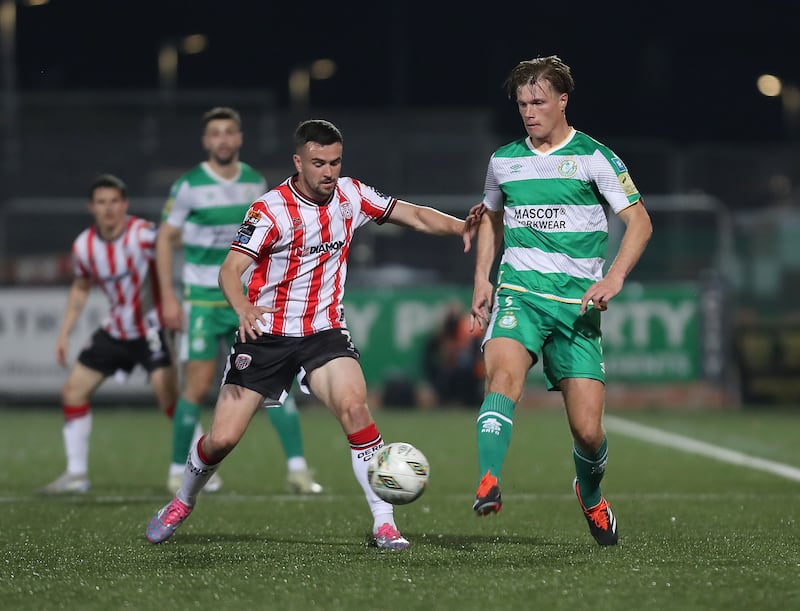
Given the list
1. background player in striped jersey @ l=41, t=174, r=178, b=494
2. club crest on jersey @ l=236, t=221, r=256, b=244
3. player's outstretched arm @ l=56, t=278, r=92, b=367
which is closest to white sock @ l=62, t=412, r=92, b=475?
background player in striped jersey @ l=41, t=174, r=178, b=494

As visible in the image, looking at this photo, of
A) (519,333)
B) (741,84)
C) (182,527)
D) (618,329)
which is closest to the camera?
(519,333)

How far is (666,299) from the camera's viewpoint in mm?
19859

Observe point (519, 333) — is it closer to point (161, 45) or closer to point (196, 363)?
point (196, 363)

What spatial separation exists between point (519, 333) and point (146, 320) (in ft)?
13.8

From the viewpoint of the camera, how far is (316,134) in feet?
22.0

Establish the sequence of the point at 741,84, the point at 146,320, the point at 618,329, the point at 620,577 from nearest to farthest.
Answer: the point at 620,577, the point at 146,320, the point at 618,329, the point at 741,84

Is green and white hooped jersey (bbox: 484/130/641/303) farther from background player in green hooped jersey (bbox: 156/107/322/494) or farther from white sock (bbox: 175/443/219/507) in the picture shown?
background player in green hooped jersey (bbox: 156/107/322/494)

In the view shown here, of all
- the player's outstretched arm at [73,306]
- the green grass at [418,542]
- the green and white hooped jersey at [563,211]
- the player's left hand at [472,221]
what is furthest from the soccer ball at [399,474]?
the player's outstretched arm at [73,306]

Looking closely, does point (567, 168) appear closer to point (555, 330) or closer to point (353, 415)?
point (555, 330)

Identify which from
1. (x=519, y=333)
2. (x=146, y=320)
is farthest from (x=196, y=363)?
(x=519, y=333)

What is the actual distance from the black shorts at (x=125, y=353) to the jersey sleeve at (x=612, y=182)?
14.1 feet

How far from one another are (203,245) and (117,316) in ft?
3.20

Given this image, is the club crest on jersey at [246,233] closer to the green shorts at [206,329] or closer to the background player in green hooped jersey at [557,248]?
the background player in green hooped jersey at [557,248]

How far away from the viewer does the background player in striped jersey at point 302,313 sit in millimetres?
6746
